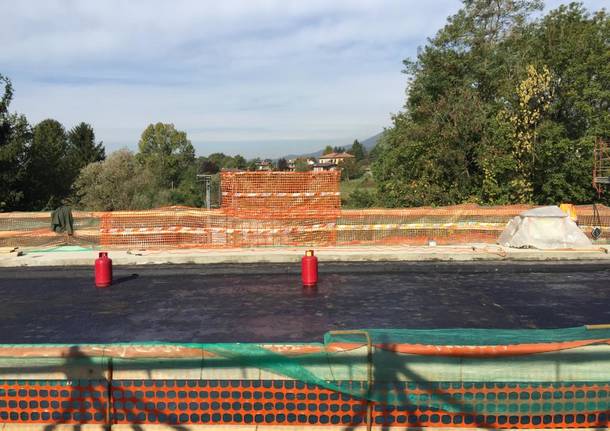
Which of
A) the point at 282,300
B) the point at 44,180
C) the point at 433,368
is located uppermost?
the point at 44,180

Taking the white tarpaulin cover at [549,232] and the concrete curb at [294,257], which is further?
the white tarpaulin cover at [549,232]

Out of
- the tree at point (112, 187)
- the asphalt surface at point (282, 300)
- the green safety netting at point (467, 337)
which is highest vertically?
the tree at point (112, 187)

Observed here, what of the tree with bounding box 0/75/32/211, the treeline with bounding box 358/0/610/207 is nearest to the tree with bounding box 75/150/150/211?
the tree with bounding box 0/75/32/211

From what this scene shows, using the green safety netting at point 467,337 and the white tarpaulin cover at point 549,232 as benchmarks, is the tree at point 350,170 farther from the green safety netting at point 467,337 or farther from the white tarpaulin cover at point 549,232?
the green safety netting at point 467,337

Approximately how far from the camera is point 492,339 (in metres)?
5.11

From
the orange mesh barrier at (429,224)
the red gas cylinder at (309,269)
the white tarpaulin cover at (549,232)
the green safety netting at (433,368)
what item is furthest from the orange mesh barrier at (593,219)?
the green safety netting at (433,368)

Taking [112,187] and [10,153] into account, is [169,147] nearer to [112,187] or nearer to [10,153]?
[112,187]

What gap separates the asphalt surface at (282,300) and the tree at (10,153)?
23763 millimetres

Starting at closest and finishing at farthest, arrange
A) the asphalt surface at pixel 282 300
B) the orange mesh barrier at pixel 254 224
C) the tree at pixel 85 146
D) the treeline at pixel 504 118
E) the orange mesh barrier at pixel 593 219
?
the asphalt surface at pixel 282 300, the orange mesh barrier at pixel 254 224, the orange mesh barrier at pixel 593 219, the treeline at pixel 504 118, the tree at pixel 85 146

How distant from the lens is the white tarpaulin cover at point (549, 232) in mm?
16844

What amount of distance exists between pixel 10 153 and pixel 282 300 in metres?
31.2

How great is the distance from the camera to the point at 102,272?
1292 cm

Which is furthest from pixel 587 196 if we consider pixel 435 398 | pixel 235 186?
pixel 435 398

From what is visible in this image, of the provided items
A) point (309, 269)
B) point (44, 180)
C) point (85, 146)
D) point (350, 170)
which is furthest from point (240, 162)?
point (309, 269)
